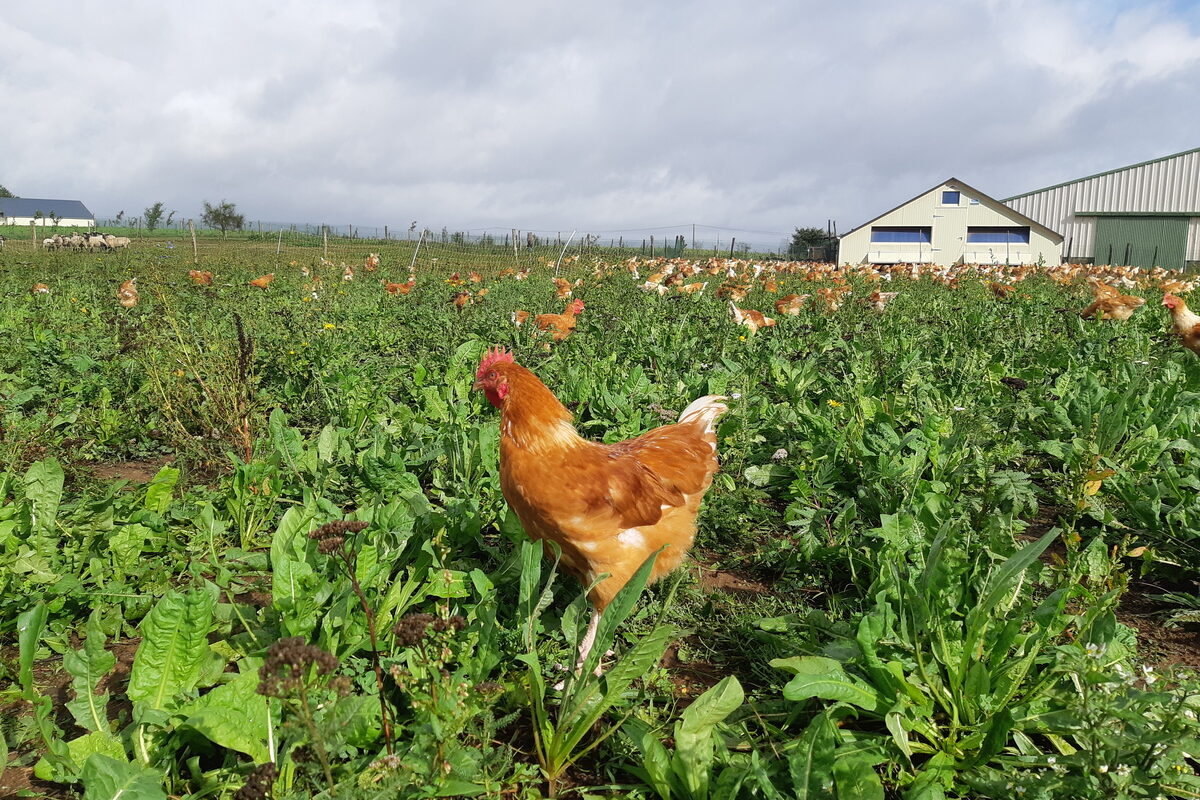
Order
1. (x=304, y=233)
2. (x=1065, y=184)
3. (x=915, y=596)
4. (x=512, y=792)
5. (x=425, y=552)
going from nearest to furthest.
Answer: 1. (x=512, y=792)
2. (x=915, y=596)
3. (x=425, y=552)
4. (x=1065, y=184)
5. (x=304, y=233)

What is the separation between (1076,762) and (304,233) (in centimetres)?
4613

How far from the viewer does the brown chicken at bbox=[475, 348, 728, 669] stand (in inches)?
94.3

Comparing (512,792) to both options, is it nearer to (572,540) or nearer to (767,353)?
(572,540)

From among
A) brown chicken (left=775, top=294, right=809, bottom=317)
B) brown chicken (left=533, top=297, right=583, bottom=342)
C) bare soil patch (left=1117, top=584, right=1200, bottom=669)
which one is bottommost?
bare soil patch (left=1117, top=584, right=1200, bottom=669)

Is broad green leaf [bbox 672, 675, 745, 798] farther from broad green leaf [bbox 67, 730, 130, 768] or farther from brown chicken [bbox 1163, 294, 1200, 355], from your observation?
brown chicken [bbox 1163, 294, 1200, 355]

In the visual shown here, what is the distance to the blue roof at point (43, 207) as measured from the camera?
8031 centimetres

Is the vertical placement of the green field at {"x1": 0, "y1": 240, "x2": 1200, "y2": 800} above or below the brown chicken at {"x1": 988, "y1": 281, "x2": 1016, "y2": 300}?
below

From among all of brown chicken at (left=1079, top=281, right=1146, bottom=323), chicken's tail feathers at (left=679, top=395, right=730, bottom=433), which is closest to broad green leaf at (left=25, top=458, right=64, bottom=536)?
chicken's tail feathers at (left=679, top=395, right=730, bottom=433)

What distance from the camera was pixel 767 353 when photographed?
609 centimetres

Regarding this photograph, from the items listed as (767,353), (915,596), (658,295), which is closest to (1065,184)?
(658,295)

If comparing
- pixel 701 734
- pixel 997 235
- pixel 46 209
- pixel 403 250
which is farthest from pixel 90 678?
pixel 46 209

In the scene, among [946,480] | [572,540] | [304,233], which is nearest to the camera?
[572,540]

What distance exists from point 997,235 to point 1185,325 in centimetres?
3577

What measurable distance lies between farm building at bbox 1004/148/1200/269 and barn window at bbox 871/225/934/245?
6.35 meters
